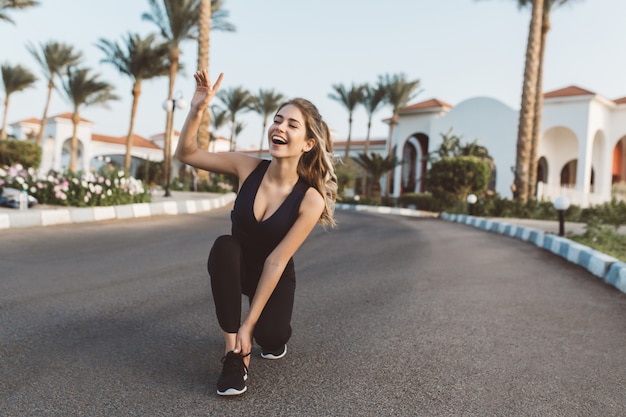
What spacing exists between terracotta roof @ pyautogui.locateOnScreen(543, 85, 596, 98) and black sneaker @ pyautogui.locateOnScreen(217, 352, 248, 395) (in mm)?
32317

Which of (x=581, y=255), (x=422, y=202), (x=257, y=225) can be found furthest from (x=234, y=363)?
(x=422, y=202)

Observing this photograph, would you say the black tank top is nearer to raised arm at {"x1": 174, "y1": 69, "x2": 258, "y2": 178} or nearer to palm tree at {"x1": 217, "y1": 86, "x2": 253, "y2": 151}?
raised arm at {"x1": 174, "y1": 69, "x2": 258, "y2": 178}

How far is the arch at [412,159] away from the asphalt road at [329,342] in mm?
35412

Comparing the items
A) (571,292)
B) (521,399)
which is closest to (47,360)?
(521,399)

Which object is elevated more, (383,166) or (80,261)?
(383,166)

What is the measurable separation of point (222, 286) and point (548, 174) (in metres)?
36.0

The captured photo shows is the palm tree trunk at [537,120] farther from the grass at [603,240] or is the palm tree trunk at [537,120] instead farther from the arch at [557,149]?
the grass at [603,240]

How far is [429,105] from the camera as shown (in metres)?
39.2

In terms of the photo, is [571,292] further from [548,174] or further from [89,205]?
[548,174]

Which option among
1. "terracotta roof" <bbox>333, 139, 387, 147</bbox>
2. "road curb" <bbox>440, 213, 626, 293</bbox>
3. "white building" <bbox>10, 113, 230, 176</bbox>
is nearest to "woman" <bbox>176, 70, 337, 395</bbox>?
"road curb" <bbox>440, 213, 626, 293</bbox>

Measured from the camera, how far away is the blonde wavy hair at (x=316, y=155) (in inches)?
110

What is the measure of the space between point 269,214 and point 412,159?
41.1 m

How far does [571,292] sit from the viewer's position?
17.3ft

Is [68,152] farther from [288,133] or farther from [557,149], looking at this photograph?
[288,133]
